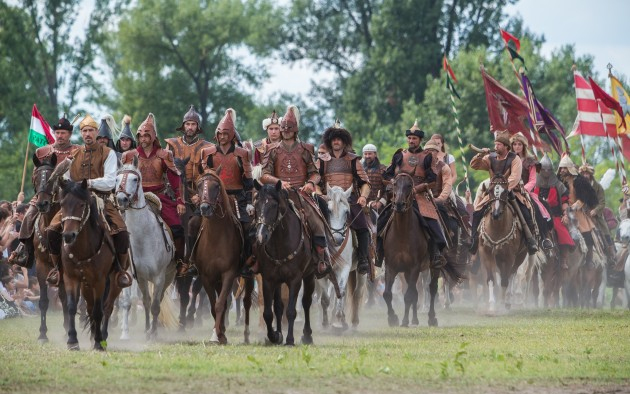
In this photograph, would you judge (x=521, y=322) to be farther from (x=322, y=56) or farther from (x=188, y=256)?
(x=322, y=56)

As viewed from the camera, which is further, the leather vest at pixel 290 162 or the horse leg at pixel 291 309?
the leather vest at pixel 290 162

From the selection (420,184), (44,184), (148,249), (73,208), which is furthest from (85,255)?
(420,184)

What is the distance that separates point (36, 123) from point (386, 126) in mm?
37148

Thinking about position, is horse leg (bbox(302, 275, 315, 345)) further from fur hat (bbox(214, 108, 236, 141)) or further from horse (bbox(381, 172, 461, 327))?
horse (bbox(381, 172, 461, 327))

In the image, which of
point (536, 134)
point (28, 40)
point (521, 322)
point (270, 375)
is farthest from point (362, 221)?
point (28, 40)

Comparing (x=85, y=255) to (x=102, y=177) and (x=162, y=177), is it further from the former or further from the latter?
(x=162, y=177)

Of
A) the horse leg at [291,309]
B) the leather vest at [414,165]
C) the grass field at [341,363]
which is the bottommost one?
the grass field at [341,363]

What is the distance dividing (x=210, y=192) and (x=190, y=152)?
116 inches

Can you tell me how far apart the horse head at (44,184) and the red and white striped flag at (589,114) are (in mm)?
17617

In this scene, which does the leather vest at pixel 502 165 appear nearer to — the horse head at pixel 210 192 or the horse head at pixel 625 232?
the horse head at pixel 625 232

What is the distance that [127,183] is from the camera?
18.8m

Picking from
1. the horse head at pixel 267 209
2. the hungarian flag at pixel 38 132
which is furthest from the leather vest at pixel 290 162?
the hungarian flag at pixel 38 132

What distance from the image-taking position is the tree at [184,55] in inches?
2783

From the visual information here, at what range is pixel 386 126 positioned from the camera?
63.2 meters
